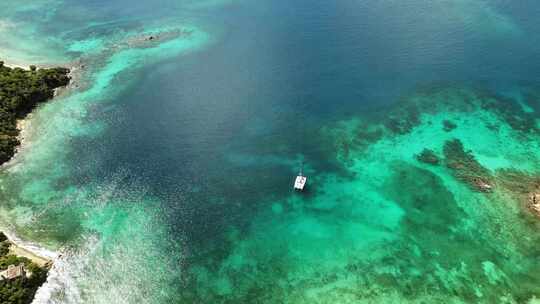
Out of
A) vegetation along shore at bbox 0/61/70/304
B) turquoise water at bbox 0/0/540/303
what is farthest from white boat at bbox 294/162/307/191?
vegetation along shore at bbox 0/61/70/304

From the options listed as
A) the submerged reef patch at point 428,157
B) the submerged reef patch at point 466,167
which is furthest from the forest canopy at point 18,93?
the submerged reef patch at point 466,167

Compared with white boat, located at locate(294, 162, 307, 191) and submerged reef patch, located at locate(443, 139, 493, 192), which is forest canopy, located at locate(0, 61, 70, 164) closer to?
white boat, located at locate(294, 162, 307, 191)

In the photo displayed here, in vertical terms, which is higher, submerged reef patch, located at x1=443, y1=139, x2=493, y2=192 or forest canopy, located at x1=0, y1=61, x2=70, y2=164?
forest canopy, located at x1=0, y1=61, x2=70, y2=164

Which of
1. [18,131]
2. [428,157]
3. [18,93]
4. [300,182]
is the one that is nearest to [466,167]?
[428,157]

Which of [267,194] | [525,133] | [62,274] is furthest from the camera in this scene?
[525,133]

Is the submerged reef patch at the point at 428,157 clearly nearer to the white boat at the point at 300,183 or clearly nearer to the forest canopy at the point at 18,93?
the white boat at the point at 300,183

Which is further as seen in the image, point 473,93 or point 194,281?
point 473,93

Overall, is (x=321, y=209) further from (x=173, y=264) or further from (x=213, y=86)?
(x=213, y=86)

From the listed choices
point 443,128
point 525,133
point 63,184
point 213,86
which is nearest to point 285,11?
point 213,86
